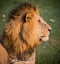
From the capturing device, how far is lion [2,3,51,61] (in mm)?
2025

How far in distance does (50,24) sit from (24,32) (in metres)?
0.29

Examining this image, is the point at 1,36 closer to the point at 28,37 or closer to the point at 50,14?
the point at 28,37

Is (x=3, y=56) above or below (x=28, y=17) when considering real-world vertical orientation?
below

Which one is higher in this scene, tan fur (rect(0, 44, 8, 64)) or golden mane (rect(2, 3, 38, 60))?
golden mane (rect(2, 3, 38, 60))

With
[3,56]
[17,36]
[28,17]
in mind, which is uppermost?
[28,17]

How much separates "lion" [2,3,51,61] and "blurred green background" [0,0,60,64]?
4.8 inches

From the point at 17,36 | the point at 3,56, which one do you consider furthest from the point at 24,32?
the point at 3,56

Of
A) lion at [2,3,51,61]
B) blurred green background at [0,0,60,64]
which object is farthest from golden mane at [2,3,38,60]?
blurred green background at [0,0,60,64]

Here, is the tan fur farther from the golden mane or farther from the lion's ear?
the lion's ear

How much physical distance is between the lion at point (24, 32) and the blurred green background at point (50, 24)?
121mm

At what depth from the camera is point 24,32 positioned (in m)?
2.02

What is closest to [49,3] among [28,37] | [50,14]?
[50,14]

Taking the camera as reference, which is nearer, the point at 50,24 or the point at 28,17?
the point at 28,17

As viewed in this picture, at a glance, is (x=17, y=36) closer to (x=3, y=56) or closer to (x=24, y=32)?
(x=24, y=32)
